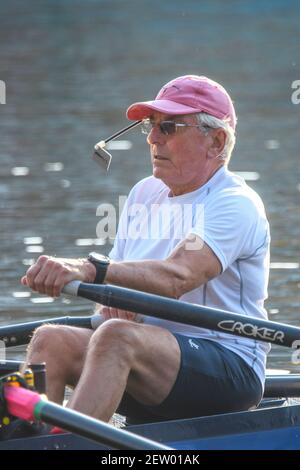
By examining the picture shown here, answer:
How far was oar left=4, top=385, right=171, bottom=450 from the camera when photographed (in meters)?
4.97

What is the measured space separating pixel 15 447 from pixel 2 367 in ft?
2.17

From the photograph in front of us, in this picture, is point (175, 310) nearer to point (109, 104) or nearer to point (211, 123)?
point (211, 123)

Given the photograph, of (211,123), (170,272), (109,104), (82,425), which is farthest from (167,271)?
(109,104)

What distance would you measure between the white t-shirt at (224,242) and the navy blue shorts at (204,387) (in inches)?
2.8

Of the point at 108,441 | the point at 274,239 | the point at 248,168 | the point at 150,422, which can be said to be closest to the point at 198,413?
the point at 150,422

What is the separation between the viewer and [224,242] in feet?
19.1

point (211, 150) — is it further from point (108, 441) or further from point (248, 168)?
point (248, 168)

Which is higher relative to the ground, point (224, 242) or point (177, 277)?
point (224, 242)

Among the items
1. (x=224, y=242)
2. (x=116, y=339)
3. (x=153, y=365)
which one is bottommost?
(x=153, y=365)

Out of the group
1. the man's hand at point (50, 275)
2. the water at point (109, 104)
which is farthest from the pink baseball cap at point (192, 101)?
the water at point (109, 104)

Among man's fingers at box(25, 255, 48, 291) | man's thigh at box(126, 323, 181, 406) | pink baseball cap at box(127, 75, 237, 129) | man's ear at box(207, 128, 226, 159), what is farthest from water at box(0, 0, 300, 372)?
man's fingers at box(25, 255, 48, 291)

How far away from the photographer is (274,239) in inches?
490

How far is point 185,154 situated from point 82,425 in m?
1.53

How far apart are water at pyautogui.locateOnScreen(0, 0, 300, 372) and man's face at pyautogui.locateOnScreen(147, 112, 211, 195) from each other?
8.86 feet
